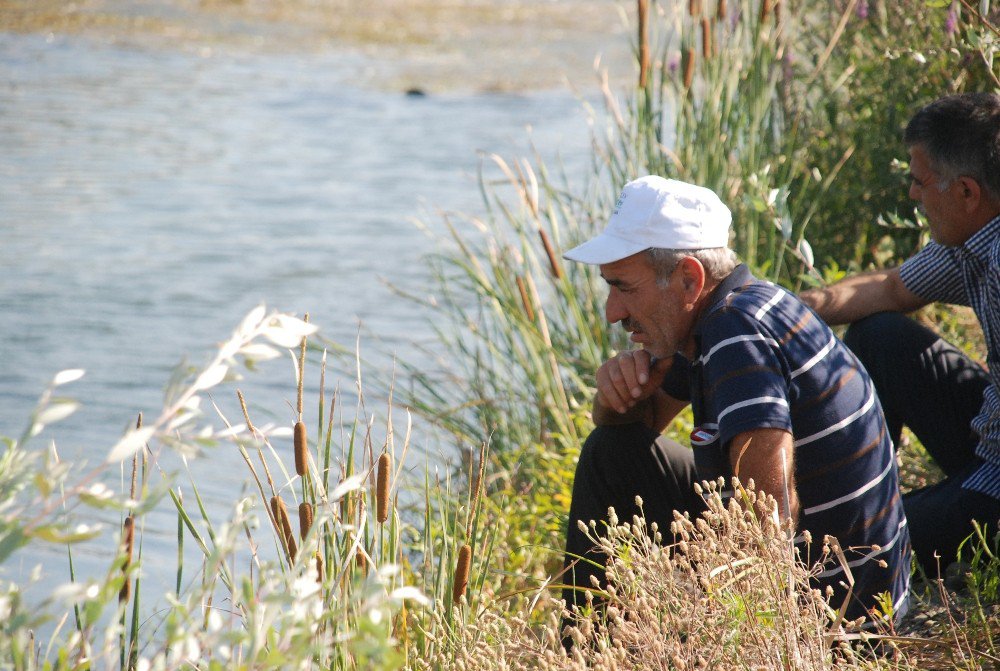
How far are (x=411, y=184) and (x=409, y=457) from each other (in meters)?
5.66

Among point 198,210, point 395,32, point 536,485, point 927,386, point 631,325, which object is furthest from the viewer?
point 395,32

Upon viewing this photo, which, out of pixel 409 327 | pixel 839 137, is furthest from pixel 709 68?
pixel 409 327

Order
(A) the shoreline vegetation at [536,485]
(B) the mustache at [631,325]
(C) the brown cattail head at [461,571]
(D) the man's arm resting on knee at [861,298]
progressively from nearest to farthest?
(A) the shoreline vegetation at [536,485]
(C) the brown cattail head at [461,571]
(B) the mustache at [631,325]
(D) the man's arm resting on knee at [861,298]

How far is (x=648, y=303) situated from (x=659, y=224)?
175 mm

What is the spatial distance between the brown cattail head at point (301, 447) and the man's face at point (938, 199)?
1.77m

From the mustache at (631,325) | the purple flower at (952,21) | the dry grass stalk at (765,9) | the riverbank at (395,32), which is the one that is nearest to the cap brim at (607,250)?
the mustache at (631,325)

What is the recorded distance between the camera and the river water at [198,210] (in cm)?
646

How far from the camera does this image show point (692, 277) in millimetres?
2531

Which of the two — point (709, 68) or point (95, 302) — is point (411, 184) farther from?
point (709, 68)

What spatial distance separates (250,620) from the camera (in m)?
1.29

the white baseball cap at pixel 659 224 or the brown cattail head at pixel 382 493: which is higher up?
the white baseball cap at pixel 659 224

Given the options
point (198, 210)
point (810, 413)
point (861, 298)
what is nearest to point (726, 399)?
point (810, 413)

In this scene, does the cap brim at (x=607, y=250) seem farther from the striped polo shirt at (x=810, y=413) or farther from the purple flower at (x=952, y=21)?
the purple flower at (x=952, y=21)

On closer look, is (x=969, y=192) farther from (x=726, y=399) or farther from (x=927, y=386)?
(x=726, y=399)
